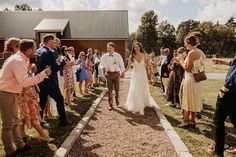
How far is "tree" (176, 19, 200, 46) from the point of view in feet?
222

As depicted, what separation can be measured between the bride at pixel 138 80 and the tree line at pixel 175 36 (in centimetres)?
5520

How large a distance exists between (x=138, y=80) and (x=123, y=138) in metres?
3.00

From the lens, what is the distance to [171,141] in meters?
6.56

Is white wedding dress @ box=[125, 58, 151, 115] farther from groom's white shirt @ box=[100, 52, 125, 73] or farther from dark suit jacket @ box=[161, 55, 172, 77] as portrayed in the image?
dark suit jacket @ box=[161, 55, 172, 77]

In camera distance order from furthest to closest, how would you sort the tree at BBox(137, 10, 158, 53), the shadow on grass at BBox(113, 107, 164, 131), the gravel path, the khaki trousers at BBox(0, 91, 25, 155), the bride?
the tree at BBox(137, 10, 158, 53) < the bride < the shadow on grass at BBox(113, 107, 164, 131) < the gravel path < the khaki trousers at BBox(0, 91, 25, 155)

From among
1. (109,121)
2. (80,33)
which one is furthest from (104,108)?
(80,33)

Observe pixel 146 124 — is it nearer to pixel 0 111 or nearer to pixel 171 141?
pixel 171 141

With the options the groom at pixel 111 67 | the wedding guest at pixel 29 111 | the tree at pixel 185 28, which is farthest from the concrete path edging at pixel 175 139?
the tree at pixel 185 28

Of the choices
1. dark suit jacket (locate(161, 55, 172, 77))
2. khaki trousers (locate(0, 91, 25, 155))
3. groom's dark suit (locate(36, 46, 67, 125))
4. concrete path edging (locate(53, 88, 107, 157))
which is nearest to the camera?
khaki trousers (locate(0, 91, 25, 155))

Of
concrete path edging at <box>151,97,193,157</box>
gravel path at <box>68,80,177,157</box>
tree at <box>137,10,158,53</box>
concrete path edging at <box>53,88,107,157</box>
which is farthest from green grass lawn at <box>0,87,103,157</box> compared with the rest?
tree at <box>137,10,158,53</box>

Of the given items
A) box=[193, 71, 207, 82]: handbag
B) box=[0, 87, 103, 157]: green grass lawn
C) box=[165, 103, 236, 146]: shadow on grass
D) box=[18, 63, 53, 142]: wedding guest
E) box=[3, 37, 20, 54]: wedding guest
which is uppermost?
box=[3, 37, 20, 54]: wedding guest

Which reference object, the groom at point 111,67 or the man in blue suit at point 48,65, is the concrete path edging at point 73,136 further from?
the groom at point 111,67

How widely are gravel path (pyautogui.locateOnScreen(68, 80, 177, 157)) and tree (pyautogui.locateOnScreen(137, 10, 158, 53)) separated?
183ft

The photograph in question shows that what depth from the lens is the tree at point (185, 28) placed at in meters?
67.5
